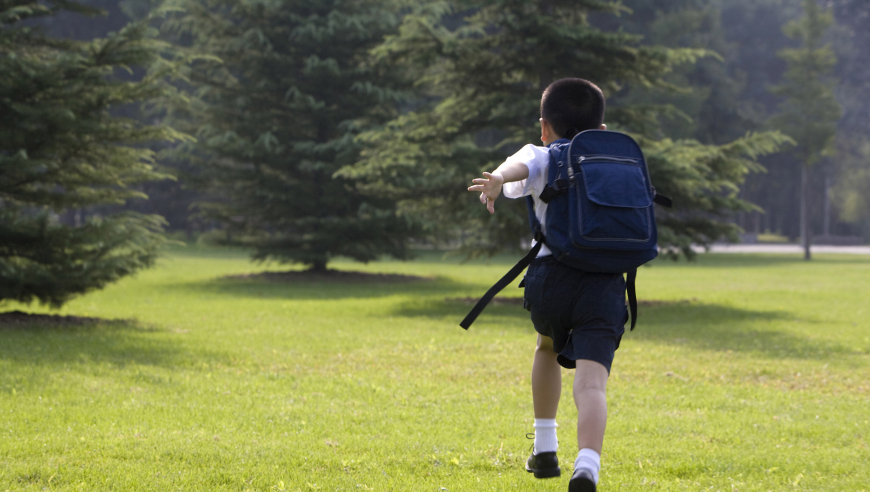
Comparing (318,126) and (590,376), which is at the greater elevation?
(318,126)

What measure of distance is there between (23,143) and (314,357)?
499 centimetres

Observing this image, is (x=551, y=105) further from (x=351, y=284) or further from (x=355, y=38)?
(x=355, y=38)

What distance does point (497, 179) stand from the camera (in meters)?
3.26

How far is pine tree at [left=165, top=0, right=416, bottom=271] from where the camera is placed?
20.9 metres

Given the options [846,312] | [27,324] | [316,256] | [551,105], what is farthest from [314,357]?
[316,256]

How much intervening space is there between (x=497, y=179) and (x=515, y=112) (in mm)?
11145

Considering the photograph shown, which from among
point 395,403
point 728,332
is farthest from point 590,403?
point 728,332

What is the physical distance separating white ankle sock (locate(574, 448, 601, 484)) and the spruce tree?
8.68 meters

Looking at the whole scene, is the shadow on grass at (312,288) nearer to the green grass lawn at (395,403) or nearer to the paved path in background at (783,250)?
the green grass lawn at (395,403)

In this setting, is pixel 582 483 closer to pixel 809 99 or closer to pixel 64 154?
pixel 64 154

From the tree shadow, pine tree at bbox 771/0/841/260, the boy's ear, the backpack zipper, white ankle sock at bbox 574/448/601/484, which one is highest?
pine tree at bbox 771/0/841/260

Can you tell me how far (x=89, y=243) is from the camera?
10.7 m

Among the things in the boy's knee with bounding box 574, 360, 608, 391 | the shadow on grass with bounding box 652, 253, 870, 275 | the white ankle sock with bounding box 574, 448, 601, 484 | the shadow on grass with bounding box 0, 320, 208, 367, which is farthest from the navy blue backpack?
the shadow on grass with bounding box 652, 253, 870, 275

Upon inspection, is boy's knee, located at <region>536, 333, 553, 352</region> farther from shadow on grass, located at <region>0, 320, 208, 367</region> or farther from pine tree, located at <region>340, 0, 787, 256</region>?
pine tree, located at <region>340, 0, 787, 256</region>
